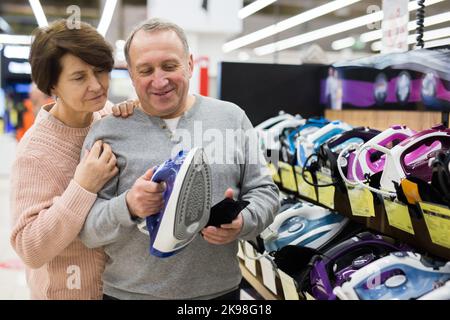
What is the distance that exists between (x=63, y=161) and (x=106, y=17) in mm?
564

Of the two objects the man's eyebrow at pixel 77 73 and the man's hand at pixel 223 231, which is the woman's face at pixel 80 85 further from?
the man's hand at pixel 223 231

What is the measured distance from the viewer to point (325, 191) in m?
1.80

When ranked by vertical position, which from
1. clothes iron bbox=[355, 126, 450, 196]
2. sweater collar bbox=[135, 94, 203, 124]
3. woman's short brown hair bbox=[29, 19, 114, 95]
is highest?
woman's short brown hair bbox=[29, 19, 114, 95]

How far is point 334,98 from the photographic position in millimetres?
2541

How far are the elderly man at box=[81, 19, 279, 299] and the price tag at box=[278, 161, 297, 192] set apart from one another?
674mm

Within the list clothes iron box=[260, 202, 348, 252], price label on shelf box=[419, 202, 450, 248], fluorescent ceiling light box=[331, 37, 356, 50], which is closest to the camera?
price label on shelf box=[419, 202, 450, 248]

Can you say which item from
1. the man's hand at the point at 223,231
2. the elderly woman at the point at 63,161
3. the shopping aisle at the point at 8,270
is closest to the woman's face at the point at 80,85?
the elderly woman at the point at 63,161

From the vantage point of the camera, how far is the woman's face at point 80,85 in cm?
136

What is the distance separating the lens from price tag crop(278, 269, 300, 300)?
1696 millimetres

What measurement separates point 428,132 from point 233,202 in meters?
0.62

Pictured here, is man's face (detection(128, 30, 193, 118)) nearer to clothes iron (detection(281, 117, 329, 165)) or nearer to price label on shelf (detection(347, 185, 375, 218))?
price label on shelf (detection(347, 185, 375, 218))

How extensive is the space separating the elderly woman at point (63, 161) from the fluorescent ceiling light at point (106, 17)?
5.5 inches

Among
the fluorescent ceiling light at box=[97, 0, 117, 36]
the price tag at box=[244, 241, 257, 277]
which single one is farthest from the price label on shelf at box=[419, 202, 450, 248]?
the fluorescent ceiling light at box=[97, 0, 117, 36]
